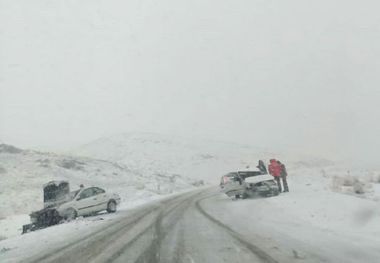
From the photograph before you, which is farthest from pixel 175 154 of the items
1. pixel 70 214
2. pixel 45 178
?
pixel 70 214

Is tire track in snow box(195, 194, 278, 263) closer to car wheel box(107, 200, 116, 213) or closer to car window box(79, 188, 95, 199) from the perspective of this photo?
car window box(79, 188, 95, 199)

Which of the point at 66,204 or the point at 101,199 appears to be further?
the point at 101,199

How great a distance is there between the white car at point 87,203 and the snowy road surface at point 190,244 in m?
3.87

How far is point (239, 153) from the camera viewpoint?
123 m

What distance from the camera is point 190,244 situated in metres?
11.2

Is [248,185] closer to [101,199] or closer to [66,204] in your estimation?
[101,199]

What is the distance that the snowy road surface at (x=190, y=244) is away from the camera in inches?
355

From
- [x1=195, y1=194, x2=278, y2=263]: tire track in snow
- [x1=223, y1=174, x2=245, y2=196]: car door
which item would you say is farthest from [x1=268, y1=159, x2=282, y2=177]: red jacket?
[x1=195, y1=194, x2=278, y2=263]: tire track in snow

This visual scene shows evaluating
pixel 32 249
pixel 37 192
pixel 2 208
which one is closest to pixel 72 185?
pixel 37 192

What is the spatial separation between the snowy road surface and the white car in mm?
3872

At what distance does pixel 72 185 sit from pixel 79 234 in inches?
883

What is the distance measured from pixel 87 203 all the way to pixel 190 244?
12.6m

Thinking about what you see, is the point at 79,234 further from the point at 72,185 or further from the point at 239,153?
the point at 239,153

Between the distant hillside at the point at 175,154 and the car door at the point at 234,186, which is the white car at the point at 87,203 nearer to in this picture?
the car door at the point at 234,186
